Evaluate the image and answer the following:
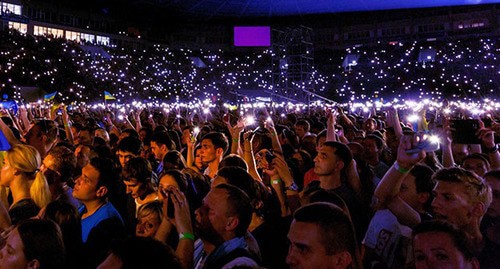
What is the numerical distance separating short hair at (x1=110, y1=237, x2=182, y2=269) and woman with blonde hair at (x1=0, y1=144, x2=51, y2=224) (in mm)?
2349

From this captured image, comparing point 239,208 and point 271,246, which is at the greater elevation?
point 239,208

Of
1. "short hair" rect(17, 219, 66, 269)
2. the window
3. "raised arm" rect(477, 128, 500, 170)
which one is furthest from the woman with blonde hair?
the window

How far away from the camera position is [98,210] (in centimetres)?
378

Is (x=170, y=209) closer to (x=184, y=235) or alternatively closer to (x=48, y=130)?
(x=184, y=235)

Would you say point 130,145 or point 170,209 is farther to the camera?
point 130,145

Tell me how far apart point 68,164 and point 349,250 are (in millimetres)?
3328

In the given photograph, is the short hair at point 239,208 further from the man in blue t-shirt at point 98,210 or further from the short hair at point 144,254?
the man in blue t-shirt at point 98,210

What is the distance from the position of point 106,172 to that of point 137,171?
0.37 m

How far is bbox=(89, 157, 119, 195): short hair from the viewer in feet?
12.9

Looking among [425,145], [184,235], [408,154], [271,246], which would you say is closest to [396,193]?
[408,154]

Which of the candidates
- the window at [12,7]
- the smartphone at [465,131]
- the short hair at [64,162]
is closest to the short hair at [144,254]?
the short hair at [64,162]

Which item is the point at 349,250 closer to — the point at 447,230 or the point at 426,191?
the point at 447,230

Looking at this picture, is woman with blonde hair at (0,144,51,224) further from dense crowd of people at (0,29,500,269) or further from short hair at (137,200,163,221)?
short hair at (137,200,163,221)

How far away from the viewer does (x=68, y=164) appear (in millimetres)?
4797
